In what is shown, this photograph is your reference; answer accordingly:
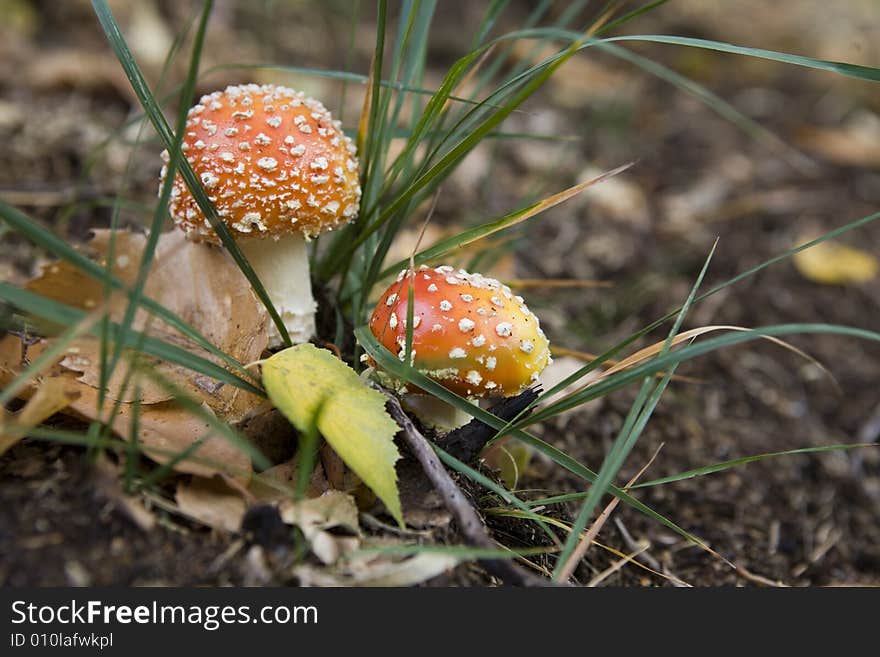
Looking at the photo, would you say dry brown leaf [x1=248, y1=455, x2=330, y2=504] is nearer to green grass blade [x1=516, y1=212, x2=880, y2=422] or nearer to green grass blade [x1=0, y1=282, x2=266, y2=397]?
green grass blade [x1=0, y1=282, x2=266, y2=397]

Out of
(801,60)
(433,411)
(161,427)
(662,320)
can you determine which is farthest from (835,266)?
(161,427)

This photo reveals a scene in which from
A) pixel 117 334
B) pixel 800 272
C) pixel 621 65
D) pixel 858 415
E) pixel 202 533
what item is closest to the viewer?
pixel 117 334

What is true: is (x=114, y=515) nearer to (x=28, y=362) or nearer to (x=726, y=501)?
(x=28, y=362)

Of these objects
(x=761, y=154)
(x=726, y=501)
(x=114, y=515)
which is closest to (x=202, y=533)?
(x=114, y=515)

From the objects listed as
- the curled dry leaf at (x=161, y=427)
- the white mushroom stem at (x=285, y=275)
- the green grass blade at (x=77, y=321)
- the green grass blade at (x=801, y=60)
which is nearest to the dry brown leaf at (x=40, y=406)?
the curled dry leaf at (x=161, y=427)

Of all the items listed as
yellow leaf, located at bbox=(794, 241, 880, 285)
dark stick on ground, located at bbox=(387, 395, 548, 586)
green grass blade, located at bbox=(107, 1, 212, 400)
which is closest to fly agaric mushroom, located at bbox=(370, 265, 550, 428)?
dark stick on ground, located at bbox=(387, 395, 548, 586)

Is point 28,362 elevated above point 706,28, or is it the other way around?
point 706,28

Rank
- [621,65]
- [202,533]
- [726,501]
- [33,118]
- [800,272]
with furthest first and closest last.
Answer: [621,65] → [800,272] → [33,118] → [726,501] → [202,533]

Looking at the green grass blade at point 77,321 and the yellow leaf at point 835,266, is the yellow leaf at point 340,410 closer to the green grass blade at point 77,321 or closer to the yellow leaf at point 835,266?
the green grass blade at point 77,321
